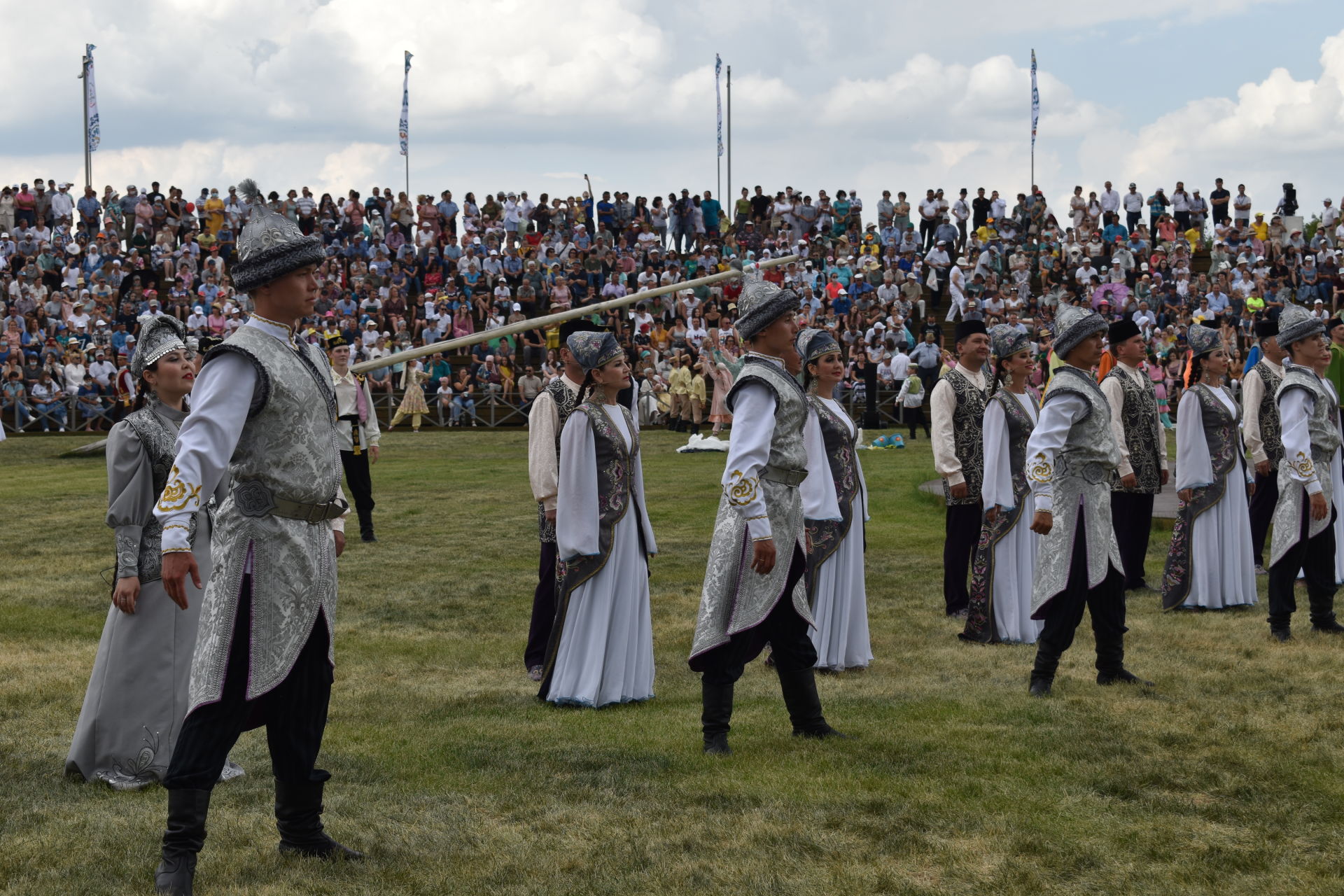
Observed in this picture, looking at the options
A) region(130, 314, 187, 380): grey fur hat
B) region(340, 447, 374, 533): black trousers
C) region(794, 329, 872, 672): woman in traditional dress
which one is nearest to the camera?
region(130, 314, 187, 380): grey fur hat

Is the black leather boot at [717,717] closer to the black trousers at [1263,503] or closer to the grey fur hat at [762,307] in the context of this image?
the grey fur hat at [762,307]

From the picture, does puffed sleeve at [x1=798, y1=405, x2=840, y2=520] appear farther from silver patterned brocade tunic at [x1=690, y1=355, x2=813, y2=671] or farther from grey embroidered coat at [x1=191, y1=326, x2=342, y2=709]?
grey embroidered coat at [x1=191, y1=326, x2=342, y2=709]

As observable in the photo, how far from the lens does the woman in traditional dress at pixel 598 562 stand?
6.87 meters

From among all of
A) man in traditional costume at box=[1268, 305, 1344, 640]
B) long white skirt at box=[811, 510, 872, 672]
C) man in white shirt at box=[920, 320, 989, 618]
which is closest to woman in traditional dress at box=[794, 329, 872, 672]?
long white skirt at box=[811, 510, 872, 672]

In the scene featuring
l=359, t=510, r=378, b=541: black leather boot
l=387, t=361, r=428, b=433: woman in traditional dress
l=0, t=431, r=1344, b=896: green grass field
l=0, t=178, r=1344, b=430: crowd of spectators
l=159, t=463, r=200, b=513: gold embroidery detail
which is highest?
l=0, t=178, r=1344, b=430: crowd of spectators

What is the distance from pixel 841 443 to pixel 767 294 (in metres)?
2.05

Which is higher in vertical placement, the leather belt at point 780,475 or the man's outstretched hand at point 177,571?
the leather belt at point 780,475

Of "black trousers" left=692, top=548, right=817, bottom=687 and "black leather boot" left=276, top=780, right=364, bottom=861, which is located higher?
"black trousers" left=692, top=548, right=817, bottom=687

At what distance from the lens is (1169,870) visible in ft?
14.3

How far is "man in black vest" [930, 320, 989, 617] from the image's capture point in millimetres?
8992

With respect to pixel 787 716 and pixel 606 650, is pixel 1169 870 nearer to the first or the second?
pixel 787 716

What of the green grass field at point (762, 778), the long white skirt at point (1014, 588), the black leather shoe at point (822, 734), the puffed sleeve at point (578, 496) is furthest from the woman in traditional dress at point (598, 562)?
the long white skirt at point (1014, 588)

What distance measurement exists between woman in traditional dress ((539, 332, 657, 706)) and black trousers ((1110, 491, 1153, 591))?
445 cm

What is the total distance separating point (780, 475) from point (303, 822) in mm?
2405
